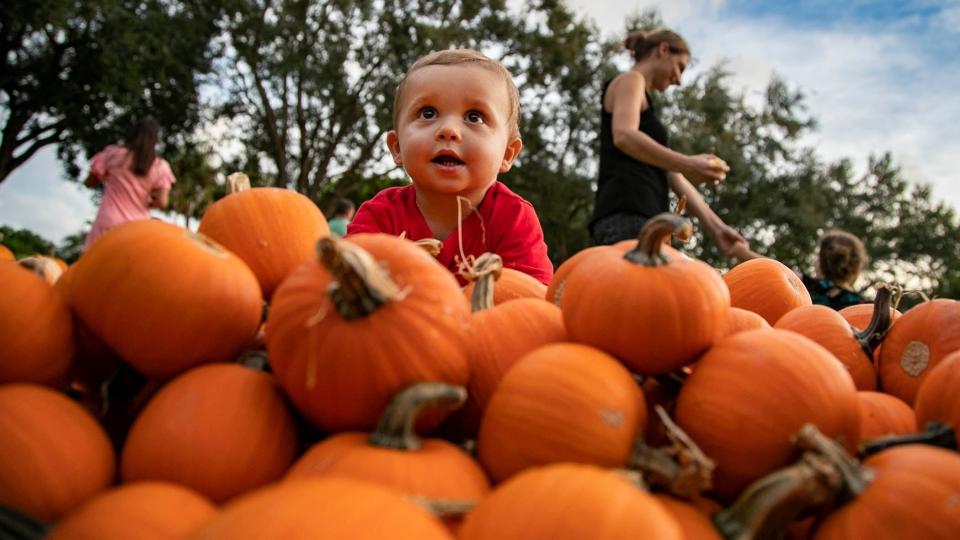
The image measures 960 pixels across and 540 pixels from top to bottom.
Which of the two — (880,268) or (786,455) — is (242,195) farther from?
(880,268)

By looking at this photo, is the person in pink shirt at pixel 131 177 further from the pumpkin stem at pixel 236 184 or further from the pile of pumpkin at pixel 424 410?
the pile of pumpkin at pixel 424 410

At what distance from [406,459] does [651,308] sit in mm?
419

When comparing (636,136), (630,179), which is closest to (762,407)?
(636,136)

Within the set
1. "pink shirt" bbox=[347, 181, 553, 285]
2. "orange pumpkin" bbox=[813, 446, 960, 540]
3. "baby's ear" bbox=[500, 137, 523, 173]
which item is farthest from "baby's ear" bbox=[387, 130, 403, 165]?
"orange pumpkin" bbox=[813, 446, 960, 540]

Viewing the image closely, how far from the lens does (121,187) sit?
19.3 ft

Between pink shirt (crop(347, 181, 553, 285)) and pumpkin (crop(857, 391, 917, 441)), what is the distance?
1.36m

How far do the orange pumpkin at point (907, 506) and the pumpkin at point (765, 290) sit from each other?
3.13ft

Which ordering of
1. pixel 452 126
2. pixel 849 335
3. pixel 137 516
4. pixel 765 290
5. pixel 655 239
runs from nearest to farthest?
pixel 137 516 → pixel 655 239 → pixel 849 335 → pixel 765 290 → pixel 452 126

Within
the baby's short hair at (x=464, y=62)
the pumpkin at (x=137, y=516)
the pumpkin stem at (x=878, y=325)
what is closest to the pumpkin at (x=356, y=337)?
the pumpkin at (x=137, y=516)

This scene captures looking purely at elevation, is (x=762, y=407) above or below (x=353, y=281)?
below

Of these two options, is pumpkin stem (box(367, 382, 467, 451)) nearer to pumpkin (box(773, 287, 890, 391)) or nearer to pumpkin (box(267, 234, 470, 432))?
pumpkin (box(267, 234, 470, 432))

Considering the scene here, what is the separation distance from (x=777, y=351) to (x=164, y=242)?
0.93 meters

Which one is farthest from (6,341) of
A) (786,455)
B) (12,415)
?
(786,455)

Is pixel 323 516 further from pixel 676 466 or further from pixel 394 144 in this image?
pixel 394 144
